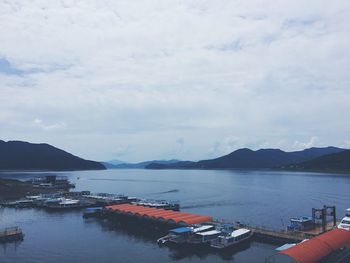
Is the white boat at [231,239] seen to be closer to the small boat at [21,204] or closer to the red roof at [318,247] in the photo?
the red roof at [318,247]

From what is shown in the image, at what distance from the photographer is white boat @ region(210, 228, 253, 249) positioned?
5297 centimetres

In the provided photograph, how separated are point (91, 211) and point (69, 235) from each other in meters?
20.7

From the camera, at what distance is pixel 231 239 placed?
53594mm

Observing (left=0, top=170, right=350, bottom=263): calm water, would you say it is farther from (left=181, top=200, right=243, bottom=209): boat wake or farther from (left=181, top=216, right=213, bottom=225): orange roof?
(left=181, top=216, right=213, bottom=225): orange roof

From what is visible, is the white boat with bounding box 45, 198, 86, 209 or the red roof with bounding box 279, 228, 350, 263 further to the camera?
the white boat with bounding box 45, 198, 86, 209

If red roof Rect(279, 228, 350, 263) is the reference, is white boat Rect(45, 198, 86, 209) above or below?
below

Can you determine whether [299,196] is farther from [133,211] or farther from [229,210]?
[133,211]

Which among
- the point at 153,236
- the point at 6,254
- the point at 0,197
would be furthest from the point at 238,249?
the point at 0,197

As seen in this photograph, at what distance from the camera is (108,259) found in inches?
1909

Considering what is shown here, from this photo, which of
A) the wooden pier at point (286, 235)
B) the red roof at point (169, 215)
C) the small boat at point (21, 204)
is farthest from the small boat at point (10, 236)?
the small boat at point (21, 204)

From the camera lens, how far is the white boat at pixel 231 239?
5297 centimetres

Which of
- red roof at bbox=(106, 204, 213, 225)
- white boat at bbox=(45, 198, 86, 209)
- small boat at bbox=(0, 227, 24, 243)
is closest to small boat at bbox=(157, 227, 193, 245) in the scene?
red roof at bbox=(106, 204, 213, 225)

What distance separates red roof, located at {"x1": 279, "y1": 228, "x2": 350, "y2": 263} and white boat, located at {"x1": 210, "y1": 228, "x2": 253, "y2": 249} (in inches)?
575

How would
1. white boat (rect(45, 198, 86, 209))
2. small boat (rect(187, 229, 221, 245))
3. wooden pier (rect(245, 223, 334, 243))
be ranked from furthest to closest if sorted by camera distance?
white boat (rect(45, 198, 86, 209)) < small boat (rect(187, 229, 221, 245)) < wooden pier (rect(245, 223, 334, 243))
